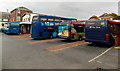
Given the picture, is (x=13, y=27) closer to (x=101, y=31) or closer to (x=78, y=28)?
(x=78, y=28)

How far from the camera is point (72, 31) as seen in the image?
1314 cm

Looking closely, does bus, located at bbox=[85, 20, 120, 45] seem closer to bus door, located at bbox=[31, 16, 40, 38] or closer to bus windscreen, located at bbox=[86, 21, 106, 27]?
bus windscreen, located at bbox=[86, 21, 106, 27]

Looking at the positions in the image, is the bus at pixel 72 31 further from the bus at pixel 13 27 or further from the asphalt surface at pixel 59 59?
the bus at pixel 13 27

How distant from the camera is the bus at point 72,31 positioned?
1295 cm

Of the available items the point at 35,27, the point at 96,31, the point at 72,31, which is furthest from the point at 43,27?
the point at 96,31

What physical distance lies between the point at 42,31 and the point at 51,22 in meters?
2.25

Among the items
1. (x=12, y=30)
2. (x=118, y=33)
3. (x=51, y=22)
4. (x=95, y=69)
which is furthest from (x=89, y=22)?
(x=12, y=30)

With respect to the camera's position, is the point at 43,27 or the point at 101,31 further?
the point at 43,27

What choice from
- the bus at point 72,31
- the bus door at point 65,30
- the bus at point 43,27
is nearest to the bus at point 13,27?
the bus at point 43,27

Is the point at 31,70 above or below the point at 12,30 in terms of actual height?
below

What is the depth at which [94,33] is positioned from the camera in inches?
390

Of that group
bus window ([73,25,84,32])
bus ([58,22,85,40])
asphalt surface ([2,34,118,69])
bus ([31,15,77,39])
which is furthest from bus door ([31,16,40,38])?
asphalt surface ([2,34,118,69])

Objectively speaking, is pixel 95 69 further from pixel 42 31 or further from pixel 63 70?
pixel 42 31

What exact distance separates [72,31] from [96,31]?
3965mm
